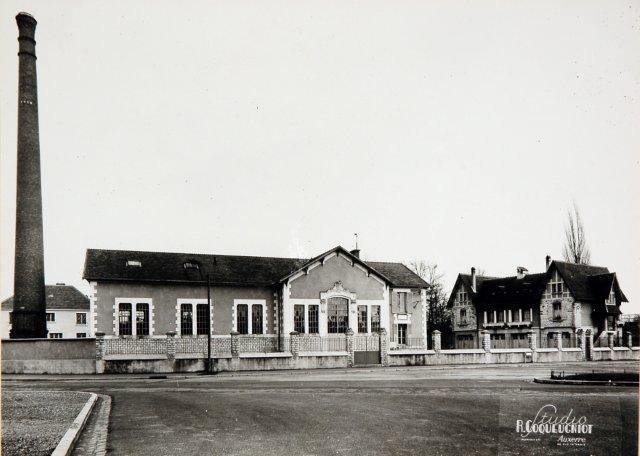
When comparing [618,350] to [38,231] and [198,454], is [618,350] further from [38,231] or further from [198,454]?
[198,454]

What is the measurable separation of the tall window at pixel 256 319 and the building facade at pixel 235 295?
Answer: 0.06 meters

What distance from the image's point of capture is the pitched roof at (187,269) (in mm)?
36344

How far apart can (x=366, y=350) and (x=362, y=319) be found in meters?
5.05

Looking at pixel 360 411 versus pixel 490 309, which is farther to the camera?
pixel 490 309

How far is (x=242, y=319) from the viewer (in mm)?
39125

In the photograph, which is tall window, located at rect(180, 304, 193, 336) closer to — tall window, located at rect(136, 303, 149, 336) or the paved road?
tall window, located at rect(136, 303, 149, 336)

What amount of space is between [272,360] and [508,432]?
2280 centimetres

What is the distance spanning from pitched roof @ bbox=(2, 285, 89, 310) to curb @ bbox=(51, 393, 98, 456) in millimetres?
63248

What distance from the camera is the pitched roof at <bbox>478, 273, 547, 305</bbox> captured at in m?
57.3

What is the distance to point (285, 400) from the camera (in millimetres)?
15797

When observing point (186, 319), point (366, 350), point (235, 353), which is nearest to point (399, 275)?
point (366, 350)

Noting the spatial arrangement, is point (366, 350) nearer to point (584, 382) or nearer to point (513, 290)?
point (584, 382)

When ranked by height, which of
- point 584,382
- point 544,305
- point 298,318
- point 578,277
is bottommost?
point 584,382

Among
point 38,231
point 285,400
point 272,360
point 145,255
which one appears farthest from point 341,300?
point 285,400
